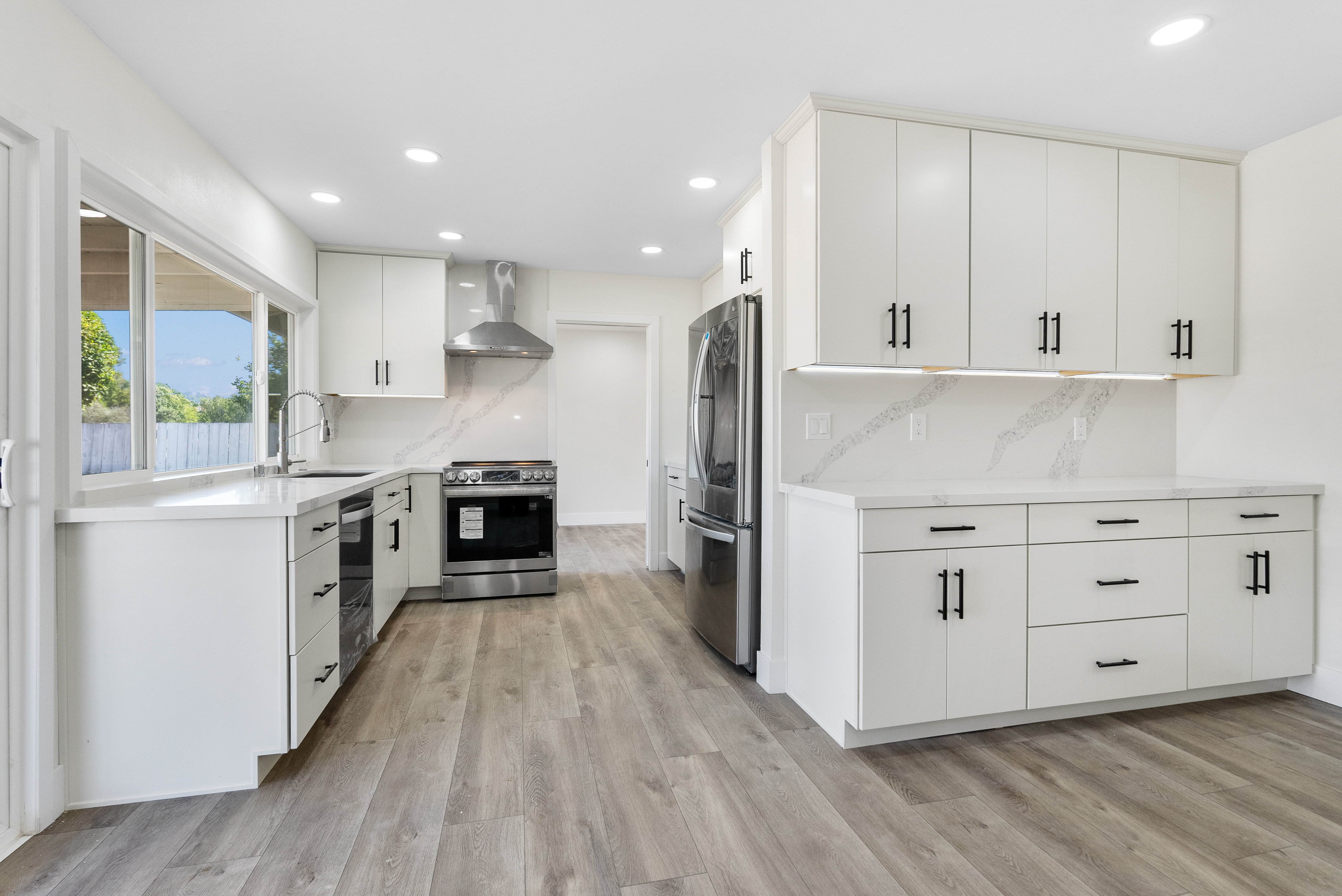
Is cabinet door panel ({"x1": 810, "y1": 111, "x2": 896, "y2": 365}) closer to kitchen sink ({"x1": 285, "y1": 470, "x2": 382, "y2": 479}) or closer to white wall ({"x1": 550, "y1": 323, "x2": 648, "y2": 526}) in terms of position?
kitchen sink ({"x1": 285, "y1": 470, "x2": 382, "y2": 479})

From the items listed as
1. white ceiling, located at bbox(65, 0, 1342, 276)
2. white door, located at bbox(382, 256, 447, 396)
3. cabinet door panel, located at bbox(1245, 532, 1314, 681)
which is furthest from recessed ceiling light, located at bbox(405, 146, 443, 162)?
cabinet door panel, located at bbox(1245, 532, 1314, 681)

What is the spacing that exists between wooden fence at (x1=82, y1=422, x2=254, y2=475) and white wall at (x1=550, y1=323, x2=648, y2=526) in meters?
4.16

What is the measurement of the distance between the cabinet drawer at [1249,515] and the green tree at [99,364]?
3.83m

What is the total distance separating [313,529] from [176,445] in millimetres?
1035

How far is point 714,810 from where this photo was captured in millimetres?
1773

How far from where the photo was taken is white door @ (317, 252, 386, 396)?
4.07m

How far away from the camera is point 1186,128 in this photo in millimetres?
2512

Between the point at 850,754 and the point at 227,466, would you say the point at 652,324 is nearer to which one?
the point at 227,466

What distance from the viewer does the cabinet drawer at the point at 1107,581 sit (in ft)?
7.23

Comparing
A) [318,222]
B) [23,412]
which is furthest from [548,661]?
[318,222]

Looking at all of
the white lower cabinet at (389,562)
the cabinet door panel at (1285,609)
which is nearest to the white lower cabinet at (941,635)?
the cabinet door panel at (1285,609)

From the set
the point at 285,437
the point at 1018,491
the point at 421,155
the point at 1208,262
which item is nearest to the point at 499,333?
the point at 285,437

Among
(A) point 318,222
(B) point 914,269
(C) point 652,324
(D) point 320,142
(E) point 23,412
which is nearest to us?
(E) point 23,412

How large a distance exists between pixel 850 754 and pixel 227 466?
3080mm
